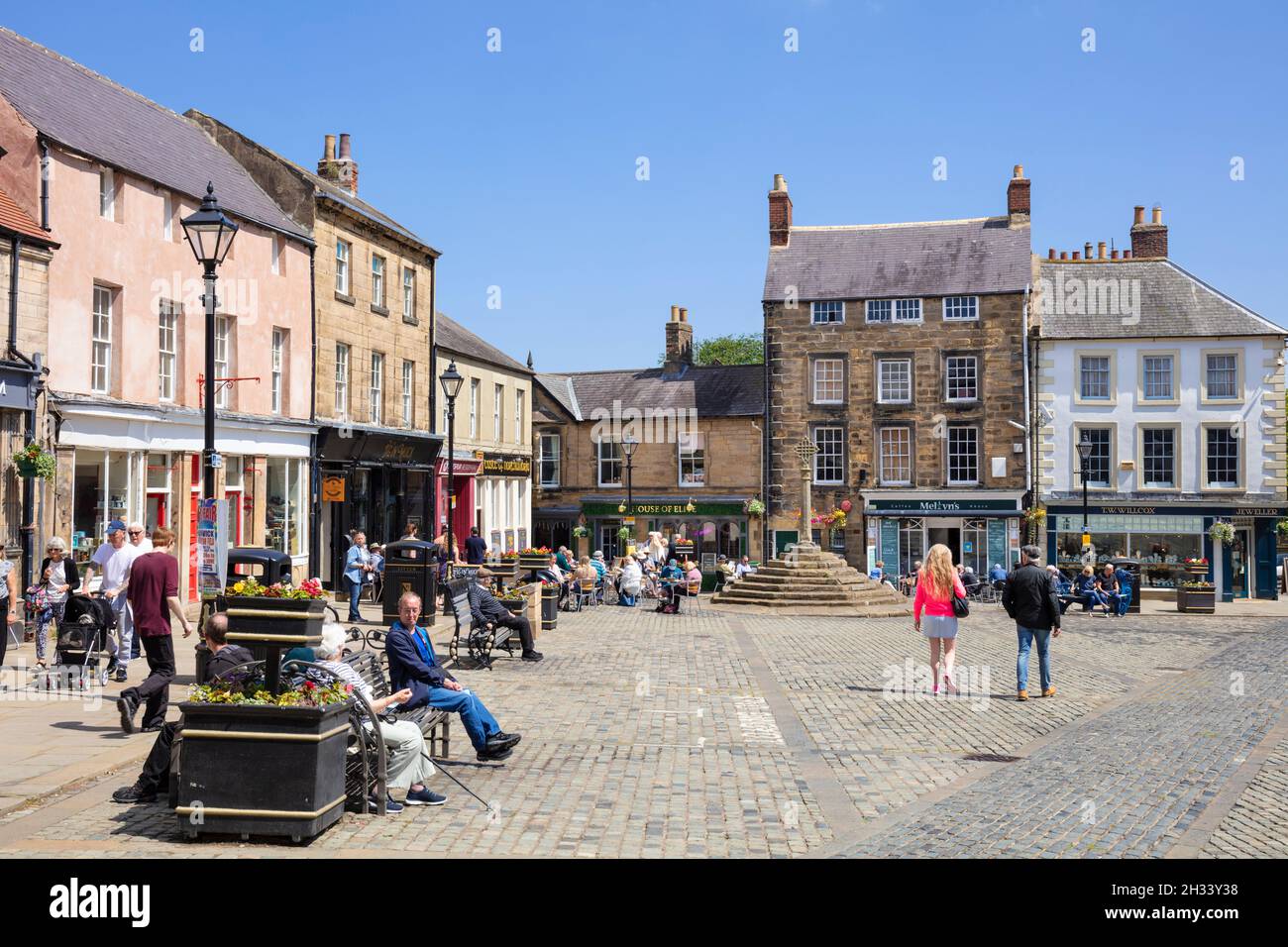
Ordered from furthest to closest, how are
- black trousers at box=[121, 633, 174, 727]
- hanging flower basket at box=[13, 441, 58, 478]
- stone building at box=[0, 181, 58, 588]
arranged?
stone building at box=[0, 181, 58, 588] < hanging flower basket at box=[13, 441, 58, 478] < black trousers at box=[121, 633, 174, 727]

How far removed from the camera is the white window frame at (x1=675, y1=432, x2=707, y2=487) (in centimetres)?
4425

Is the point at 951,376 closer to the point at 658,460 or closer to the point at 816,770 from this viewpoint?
the point at 658,460

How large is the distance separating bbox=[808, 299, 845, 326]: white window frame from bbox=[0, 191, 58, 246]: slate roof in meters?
28.3

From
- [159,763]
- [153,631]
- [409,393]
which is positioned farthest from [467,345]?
[159,763]

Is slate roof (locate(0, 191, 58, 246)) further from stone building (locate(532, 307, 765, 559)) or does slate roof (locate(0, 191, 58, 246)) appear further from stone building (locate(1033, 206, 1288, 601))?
stone building (locate(1033, 206, 1288, 601))

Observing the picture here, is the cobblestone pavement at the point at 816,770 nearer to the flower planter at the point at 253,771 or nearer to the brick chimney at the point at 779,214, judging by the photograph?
the flower planter at the point at 253,771

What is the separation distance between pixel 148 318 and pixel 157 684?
1217 cm

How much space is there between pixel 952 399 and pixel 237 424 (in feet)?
83.4

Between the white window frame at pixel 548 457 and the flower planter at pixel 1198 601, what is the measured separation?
24.0 m

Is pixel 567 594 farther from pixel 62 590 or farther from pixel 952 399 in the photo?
pixel 952 399

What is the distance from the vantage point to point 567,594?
2517 centimetres

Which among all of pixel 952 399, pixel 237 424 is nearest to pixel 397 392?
pixel 237 424

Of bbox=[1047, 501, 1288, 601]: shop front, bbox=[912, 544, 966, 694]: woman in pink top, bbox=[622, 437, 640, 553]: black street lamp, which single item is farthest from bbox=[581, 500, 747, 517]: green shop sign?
bbox=[912, 544, 966, 694]: woman in pink top

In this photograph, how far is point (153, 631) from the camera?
1030 cm
